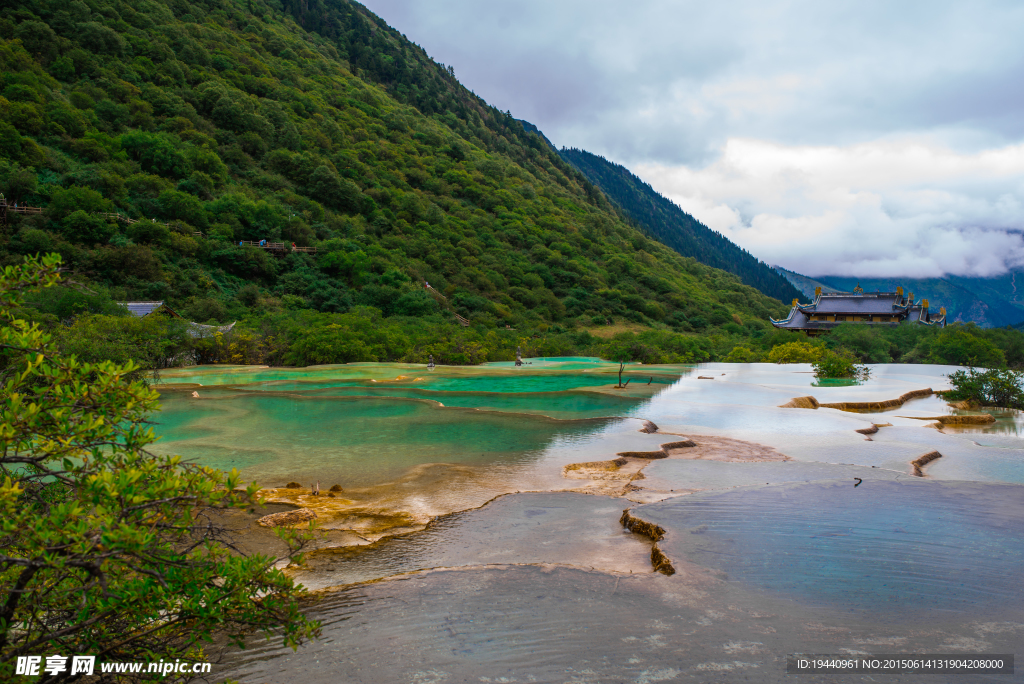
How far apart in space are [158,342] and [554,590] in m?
18.9

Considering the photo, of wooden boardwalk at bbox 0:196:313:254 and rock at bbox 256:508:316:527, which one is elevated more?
wooden boardwalk at bbox 0:196:313:254

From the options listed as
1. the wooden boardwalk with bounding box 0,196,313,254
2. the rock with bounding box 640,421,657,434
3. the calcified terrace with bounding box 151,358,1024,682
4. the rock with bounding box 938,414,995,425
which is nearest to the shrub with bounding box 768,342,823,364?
the calcified terrace with bounding box 151,358,1024,682

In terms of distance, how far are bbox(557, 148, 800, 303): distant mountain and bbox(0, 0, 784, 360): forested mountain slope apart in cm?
4182

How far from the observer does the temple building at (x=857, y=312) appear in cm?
3853

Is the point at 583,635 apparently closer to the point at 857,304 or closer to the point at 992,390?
the point at 992,390

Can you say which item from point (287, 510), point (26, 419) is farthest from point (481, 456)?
point (26, 419)

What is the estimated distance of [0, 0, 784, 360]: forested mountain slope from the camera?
3259 centimetres

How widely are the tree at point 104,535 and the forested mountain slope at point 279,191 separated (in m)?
21.9

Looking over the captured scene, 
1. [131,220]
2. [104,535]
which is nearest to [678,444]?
[104,535]

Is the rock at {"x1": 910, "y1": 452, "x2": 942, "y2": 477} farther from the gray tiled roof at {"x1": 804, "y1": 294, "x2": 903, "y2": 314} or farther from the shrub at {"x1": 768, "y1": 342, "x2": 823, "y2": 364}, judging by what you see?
the gray tiled roof at {"x1": 804, "y1": 294, "x2": 903, "y2": 314}

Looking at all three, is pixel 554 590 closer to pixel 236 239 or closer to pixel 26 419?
pixel 26 419

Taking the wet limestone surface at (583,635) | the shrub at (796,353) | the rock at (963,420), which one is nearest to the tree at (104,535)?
the wet limestone surface at (583,635)

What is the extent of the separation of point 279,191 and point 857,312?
152 ft

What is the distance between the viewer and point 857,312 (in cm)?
3903
